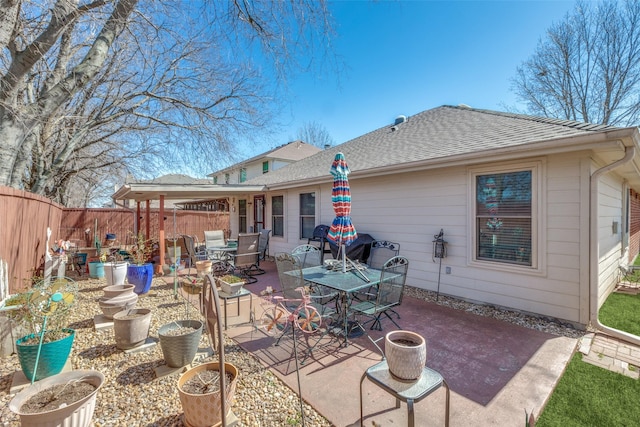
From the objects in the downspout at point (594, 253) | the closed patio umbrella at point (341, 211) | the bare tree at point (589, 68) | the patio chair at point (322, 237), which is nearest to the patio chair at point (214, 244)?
the patio chair at point (322, 237)

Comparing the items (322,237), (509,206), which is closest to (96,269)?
(322,237)

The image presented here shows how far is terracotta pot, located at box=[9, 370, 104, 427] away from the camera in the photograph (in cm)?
178

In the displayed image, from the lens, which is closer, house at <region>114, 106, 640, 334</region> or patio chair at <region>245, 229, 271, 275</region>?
house at <region>114, 106, 640, 334</region>

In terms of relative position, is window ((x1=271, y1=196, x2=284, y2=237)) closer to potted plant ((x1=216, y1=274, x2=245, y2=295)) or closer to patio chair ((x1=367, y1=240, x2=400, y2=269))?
patio chair ((x1=367, y1=240, x2=400, y2=269))

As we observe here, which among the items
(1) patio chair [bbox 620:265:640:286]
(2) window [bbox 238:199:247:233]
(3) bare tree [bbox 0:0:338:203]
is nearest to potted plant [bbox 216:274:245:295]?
(3) bare tree [bbox 0:0:338:203]

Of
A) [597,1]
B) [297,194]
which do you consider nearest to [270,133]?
[297,194]

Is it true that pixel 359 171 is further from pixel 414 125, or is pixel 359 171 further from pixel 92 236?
pixel 92 236

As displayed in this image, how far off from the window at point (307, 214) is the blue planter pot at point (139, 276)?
13.6 feet

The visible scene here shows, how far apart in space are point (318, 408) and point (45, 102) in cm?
613

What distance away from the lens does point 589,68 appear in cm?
1310

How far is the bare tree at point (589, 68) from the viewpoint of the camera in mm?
12031

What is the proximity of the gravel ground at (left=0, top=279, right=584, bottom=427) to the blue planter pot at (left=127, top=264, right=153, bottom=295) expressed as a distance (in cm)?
129

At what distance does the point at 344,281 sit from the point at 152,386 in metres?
2.31

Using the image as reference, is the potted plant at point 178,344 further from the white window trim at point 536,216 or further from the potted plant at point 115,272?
the white window trim at point 536,216
